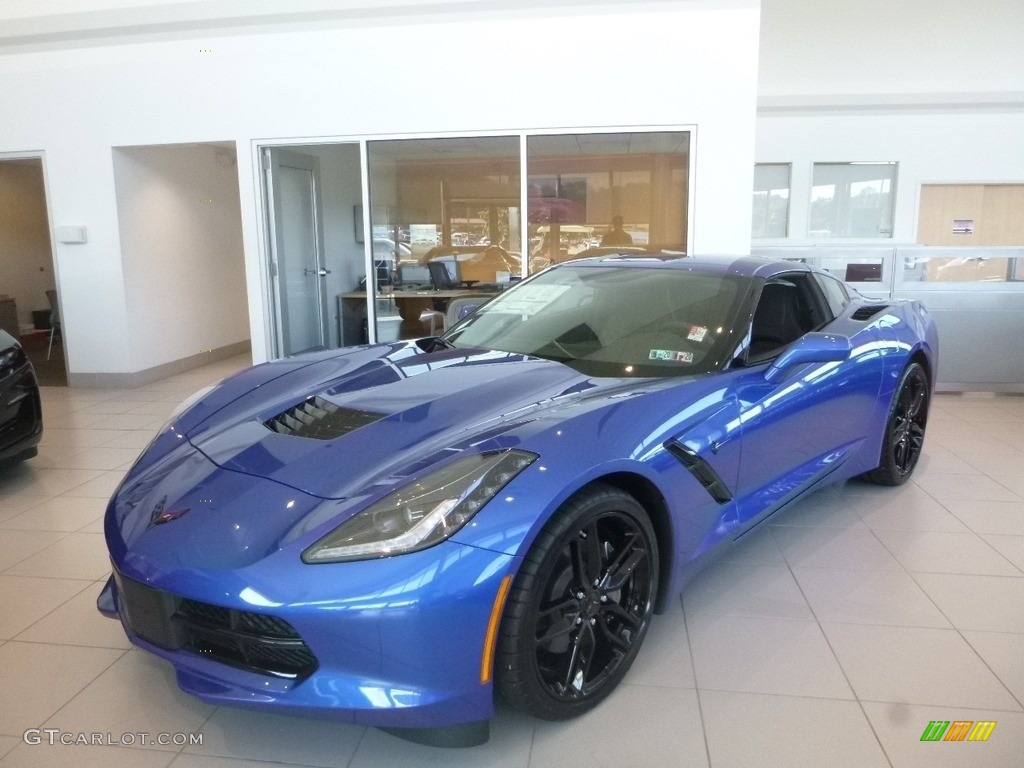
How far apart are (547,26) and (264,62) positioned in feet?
7.62

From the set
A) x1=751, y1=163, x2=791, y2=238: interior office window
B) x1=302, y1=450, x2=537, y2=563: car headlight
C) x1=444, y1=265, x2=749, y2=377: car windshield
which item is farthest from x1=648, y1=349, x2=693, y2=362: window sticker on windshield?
x1=751, y1=163, x2=791, y2=238: interior office window

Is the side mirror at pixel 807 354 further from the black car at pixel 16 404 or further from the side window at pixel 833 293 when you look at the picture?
the black car at pixel 16 404

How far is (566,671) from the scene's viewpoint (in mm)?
1829

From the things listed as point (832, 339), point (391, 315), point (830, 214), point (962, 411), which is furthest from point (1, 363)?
point (830, 214)

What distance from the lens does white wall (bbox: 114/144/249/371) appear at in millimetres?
6707

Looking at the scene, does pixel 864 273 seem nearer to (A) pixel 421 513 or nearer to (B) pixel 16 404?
(A) pixel 421 513

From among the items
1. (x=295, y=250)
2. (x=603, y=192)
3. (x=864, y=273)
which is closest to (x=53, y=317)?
(x=295, y=250)

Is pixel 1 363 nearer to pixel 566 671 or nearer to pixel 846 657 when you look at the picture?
pixel 566 671

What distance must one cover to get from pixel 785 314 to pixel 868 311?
2.47ft

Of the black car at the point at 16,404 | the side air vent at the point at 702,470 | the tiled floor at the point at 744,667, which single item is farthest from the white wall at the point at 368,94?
the side air vent at the point at 702,470

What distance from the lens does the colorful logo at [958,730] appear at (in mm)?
1844

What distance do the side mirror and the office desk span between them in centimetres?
423

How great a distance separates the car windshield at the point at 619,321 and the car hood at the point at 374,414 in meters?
0.17

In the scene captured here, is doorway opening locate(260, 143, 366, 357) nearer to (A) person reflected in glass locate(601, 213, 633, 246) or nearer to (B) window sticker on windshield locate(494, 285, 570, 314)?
(A) person reflected in glass locate(601, 213, 633, 246)
